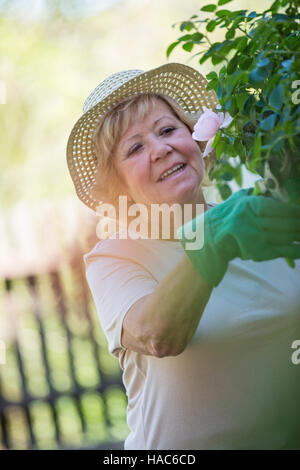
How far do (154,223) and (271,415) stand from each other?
0.53 meters

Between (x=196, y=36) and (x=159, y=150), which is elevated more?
(x=196, y=36)

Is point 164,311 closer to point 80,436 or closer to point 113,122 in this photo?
point 113,122

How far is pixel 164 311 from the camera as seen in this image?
0.90 metres

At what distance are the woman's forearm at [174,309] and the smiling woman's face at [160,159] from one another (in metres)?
0.32

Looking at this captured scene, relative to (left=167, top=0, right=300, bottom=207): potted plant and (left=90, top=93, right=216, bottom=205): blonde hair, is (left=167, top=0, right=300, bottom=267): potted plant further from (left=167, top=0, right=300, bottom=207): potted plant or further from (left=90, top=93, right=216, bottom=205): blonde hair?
(left=90, top=93, right=216, bottom=205): blonde hair

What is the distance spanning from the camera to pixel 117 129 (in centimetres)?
125

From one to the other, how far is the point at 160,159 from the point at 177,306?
0.42 m

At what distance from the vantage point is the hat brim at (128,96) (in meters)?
1.24

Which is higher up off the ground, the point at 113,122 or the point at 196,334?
the point at 113,122

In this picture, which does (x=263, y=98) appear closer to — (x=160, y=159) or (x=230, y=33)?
(x=230, y=33)

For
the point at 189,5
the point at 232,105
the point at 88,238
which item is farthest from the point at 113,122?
the point at 189,5

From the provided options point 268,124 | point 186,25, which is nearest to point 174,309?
point 268,124

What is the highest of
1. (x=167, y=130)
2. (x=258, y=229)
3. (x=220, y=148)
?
(x=167, y=130)

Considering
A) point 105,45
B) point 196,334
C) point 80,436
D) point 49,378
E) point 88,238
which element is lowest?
point 80,436
